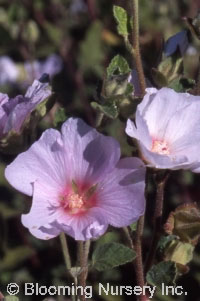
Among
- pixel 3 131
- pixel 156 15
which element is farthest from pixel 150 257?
pixel 156 15

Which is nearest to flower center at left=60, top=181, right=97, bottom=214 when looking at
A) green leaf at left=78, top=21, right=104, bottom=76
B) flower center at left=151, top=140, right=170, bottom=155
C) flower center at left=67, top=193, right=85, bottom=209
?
flower center at left=67, top=193, right=85, bottom=209

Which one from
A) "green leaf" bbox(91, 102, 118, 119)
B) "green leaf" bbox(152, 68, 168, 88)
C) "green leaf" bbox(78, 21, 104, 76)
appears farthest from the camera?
"green leaf" bbox(78, 21, 104, 76)

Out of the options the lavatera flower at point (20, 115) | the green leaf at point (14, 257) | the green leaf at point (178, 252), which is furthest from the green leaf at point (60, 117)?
the green leaf at point (14, 257)

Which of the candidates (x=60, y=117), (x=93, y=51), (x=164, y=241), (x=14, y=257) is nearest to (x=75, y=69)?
(x=93, y=51)

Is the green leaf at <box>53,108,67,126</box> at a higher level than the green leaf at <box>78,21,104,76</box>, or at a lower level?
higher

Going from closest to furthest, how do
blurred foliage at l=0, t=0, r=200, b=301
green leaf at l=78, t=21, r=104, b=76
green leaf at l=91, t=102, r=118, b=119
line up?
green leaf at l=91, t=102, r=118, b=119 → blurred foliage at l=0, t=0, r=200, b=301 → green leaf at l=78, t=21, r=104, b=76

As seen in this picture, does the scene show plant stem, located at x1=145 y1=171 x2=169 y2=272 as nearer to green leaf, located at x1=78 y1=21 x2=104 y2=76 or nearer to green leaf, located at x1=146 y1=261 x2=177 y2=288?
green leaf, located at x1=146 y1=261 x2=177 y2=288
